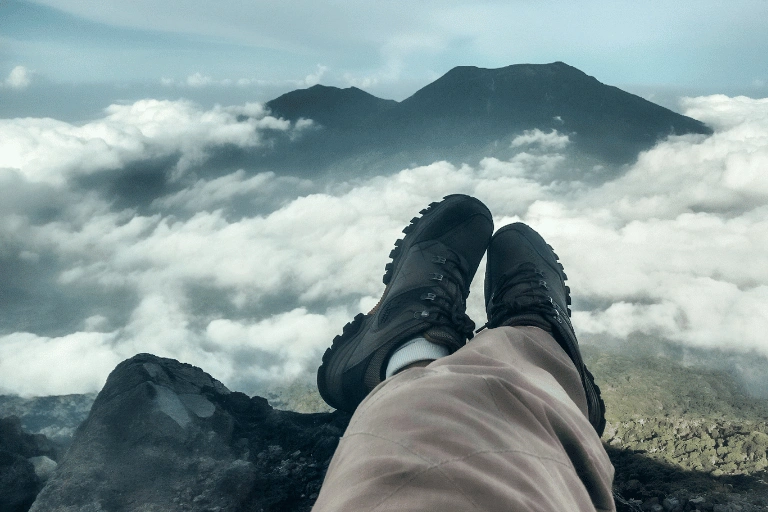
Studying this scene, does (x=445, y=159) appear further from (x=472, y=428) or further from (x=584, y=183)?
(x=472, y=428)

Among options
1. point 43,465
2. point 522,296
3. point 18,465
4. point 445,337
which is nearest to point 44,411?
point 43,465

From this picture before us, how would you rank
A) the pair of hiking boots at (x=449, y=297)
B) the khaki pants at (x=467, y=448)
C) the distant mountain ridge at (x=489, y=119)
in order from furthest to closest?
the distant mountain ridge at (x=489, y=119)
the pair of hiking boots at (x=449, y=297)
the khaki pants at (x=467, y=448)

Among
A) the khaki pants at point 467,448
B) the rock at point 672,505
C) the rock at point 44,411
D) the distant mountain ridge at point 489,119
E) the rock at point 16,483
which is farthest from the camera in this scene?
the distant mountain ridge at point 489,119

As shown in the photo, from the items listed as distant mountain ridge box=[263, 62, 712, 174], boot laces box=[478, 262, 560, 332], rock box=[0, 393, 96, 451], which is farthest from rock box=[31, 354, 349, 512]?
distant mountain ridge box=[263, 62, 712, 174]

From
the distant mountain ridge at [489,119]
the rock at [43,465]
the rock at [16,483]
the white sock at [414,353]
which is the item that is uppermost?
the distant mountain ridge at [489,119]

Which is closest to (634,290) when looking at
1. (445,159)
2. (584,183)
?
(584,183)

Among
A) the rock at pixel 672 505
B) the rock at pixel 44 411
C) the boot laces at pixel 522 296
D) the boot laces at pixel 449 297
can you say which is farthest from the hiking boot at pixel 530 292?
the rock at pixel 44 411

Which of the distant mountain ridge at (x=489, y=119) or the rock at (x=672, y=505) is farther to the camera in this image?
the distant mountain ridge at (x=489, y=119)

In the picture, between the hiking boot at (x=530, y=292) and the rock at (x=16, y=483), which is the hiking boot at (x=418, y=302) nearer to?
the hiking boot at (x=530, y=292)
